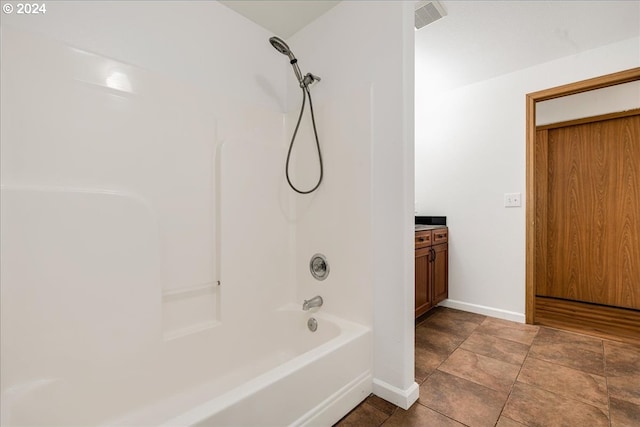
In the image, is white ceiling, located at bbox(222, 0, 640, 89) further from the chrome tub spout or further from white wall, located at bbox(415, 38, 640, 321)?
the chrome tub spout

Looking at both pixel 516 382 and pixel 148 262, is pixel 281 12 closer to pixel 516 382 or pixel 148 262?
pixel 148 262

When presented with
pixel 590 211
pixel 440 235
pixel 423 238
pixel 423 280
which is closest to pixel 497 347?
pixel 423 280

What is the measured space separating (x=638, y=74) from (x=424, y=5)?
1765mm

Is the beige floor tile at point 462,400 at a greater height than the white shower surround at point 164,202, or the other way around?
the white shower surround at point 164,202

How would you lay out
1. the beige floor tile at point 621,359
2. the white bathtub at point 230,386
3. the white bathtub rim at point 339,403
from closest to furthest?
the white bathtub at point 230,386
the white bathtub rim at point 339,403
the beige floor tile at point 621,359

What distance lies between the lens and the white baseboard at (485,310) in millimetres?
2543

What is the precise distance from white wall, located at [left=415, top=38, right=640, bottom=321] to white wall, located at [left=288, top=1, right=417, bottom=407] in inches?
45.3

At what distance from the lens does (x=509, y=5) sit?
1.77 metres

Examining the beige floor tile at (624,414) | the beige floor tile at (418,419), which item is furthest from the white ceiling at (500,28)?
the beige floor tile at (624,414)

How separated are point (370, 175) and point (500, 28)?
60.5 inches

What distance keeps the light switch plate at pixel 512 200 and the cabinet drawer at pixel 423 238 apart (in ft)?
2.50

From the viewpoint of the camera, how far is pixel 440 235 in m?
2.80

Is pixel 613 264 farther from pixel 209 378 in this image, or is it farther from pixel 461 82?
pixel 209 378

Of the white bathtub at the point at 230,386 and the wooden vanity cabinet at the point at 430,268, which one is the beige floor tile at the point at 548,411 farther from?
the wooden vanity cabinet at the point at 430,268
